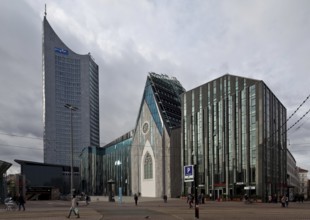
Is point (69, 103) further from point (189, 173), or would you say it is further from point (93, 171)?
point (93, 171)

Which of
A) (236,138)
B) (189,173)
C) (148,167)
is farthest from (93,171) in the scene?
(189,173)

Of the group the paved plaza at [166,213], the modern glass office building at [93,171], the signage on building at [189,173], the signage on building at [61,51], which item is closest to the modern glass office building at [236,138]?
the paved plaza at [166,213]

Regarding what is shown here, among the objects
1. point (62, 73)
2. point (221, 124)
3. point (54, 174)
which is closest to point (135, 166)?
point (54, 174)

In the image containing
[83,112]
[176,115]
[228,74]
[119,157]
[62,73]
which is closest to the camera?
[83,112]

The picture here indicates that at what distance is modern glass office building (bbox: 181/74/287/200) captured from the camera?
77.4 meters

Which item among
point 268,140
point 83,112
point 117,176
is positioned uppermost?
point 83,112

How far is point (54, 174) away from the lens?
344 ft

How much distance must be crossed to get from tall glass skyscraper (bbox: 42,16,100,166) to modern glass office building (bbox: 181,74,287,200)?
20437mm

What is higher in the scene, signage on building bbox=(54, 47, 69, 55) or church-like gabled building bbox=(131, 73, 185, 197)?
signage on building bbox=(54, 47, 69, 55)

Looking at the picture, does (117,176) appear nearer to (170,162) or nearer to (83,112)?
(170,162)

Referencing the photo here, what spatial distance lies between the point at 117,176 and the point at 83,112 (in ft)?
225

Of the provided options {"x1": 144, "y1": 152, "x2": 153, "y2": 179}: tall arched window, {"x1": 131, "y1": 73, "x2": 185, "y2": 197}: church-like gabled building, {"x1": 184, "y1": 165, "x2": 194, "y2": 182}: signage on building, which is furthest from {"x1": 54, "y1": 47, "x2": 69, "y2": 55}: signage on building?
{"x1": 184, "y1": 165, "x2": 194, "y2": 182}: signage on building

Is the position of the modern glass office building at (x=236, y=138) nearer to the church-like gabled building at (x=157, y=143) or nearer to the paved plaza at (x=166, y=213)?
the church-like gabled building at (x=157, y=143)

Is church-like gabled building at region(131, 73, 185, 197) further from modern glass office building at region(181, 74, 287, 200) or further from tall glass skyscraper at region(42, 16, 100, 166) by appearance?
tall glass skyscraper at region(42, 16, 100, 166)
